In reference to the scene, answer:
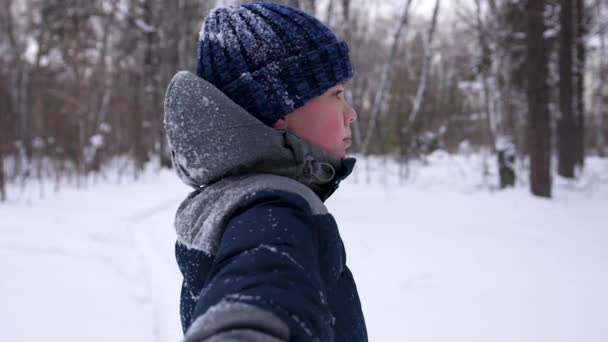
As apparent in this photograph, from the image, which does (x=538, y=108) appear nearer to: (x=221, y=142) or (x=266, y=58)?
(x=266, y=58)

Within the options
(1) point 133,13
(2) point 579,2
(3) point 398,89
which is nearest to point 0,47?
(1) point 133,13

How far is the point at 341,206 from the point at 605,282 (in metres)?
3.40

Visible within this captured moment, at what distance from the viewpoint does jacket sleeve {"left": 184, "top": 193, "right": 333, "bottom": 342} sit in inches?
24.9

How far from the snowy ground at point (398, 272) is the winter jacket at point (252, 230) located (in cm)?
161

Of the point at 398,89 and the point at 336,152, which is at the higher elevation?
the point at 336,152

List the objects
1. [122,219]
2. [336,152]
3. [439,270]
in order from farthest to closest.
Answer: [122,219] < [439,270] < [336,152]

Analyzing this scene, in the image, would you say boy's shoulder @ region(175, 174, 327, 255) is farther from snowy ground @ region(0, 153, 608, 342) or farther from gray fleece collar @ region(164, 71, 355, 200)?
snowy ground @ region(0, 153, 608, 342)

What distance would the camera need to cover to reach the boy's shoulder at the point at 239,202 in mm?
806

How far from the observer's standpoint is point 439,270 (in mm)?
3238

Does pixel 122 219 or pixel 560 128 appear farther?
pixel 560 128

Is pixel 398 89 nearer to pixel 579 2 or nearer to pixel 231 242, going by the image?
pixel 579 2

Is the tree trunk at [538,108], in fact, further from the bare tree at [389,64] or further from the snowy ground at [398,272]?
the bare tree at [389,64]

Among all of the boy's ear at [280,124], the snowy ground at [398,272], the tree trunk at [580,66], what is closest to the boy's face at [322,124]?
the boy's ear at [280,124]

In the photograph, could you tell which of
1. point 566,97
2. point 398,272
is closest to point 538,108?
point 566,97
